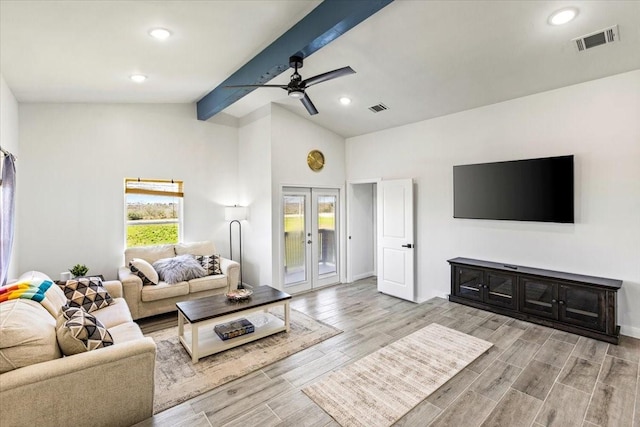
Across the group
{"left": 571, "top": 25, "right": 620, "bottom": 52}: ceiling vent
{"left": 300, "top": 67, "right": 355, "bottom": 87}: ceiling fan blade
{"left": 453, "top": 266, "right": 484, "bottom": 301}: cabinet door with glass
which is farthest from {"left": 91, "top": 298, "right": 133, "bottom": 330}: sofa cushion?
{"left": 571, "top": 25, "right": 620, "bottom": 52}: ceiling vent

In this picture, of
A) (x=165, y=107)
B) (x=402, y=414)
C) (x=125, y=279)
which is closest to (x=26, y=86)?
(x=165, y=107)

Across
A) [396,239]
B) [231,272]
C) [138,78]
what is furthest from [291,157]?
[138,78]

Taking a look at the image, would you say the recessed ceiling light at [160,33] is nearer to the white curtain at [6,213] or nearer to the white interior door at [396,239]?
the white curtain at [6,213]

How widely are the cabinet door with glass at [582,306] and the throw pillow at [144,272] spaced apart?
515 centimetres

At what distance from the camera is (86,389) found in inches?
77.2

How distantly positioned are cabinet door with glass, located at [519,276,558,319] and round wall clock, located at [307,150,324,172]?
3.66 meters

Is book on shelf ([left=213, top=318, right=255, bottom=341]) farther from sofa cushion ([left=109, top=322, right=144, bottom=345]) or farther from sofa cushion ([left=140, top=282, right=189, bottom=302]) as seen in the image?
sofa cushion ([left=140, top=282, right=189, bottom=302])

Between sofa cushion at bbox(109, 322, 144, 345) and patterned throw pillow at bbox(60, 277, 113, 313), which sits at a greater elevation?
patterned throw pillow at bbox(60, 277, 113, 313)

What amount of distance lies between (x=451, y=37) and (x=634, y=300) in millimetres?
3445

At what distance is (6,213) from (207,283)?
92.0 inches

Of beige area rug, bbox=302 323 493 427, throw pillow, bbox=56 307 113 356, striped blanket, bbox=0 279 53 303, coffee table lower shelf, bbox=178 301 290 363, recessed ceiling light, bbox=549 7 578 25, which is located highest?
recessed ceiling light, bbox=549 7 578 25

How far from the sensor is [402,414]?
2.29 metres

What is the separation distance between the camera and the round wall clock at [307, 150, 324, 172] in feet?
18.6

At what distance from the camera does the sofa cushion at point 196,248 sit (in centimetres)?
508
